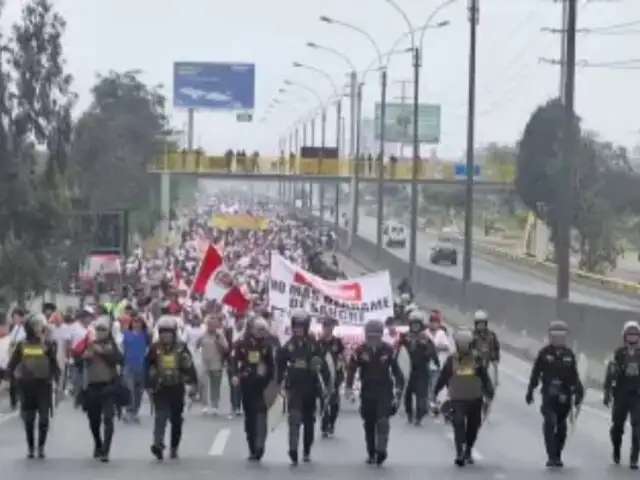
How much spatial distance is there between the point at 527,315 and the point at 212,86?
193 ft

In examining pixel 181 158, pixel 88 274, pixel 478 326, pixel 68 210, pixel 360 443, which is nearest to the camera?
pixel 360 443

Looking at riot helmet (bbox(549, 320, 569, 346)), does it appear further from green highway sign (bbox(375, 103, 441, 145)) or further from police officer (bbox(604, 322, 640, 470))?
green highway sign (bbox(375, 103, 441, 145))

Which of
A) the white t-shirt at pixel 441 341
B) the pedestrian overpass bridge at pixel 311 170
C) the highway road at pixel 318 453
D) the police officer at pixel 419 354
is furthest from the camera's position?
the pedestrian overpass bridge at pixel 311 170

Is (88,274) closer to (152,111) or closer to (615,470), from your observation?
(152,111)

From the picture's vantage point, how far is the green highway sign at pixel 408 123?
121m

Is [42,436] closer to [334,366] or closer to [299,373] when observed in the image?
[299,373]

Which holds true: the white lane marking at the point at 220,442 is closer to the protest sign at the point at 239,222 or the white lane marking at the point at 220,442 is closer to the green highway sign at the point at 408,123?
the protest sign at the point at 239,222

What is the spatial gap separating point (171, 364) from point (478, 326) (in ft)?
20.5

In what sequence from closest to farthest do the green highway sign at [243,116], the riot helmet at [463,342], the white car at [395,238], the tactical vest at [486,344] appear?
the riot helmet at [463,342] → the tactical vest at [486,344] → the green highway sign at [243,116] → the white car at [395,238]

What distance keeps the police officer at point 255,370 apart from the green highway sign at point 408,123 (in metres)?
98.6

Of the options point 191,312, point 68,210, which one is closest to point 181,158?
point 68,210

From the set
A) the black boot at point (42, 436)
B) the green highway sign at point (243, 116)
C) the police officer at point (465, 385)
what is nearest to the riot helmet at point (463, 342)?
the police officer at point (465, 385)

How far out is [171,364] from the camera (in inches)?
730

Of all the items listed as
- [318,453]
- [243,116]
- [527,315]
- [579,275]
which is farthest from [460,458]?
[243,116]
